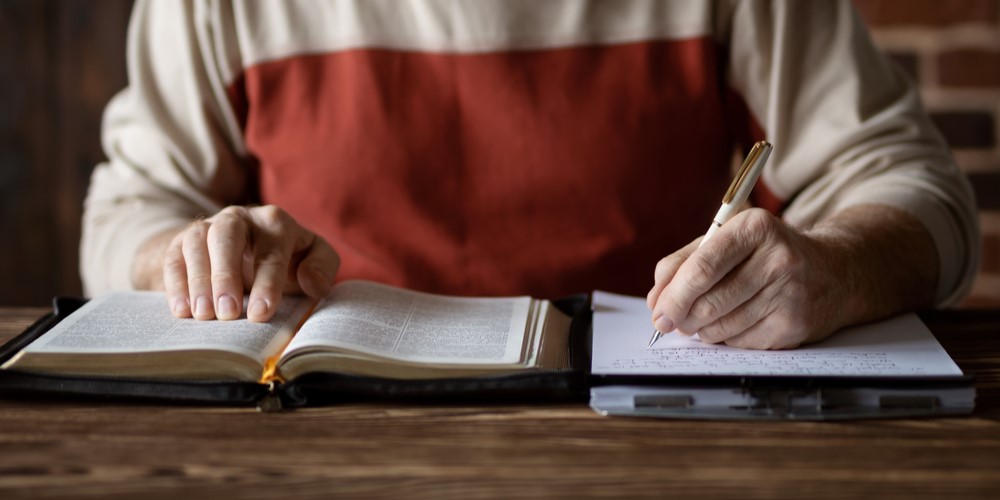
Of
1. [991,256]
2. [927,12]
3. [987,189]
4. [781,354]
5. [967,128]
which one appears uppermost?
[927,12]

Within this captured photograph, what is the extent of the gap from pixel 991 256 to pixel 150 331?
5.81ft

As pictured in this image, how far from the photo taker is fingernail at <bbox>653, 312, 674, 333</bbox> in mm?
877

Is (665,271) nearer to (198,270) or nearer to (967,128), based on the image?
(198,270)

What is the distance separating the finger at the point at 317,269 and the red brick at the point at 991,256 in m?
1.54

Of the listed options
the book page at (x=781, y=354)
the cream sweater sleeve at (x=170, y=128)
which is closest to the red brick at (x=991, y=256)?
the book page at (x=781, y=354)

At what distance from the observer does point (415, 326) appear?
92 centimetres

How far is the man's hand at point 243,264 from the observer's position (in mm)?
934

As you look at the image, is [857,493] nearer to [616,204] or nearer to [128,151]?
[616,204]

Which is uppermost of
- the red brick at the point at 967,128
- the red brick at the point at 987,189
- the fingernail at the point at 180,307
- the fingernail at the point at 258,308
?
the fingernail at the point at 258,308

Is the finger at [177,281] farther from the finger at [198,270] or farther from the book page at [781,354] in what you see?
the book page at [781,354]

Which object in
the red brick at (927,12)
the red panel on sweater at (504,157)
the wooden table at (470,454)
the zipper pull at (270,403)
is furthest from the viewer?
the red brick at (927,12)

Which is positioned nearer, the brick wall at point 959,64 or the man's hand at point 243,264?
the man's hand at point 243,264

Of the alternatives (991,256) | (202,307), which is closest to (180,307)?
(202,307)

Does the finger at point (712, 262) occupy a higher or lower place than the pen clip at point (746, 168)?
lower
